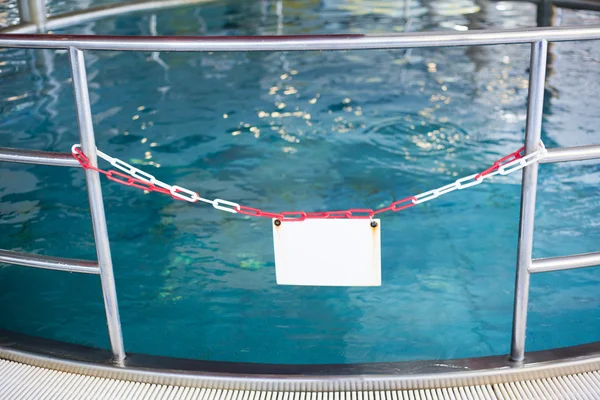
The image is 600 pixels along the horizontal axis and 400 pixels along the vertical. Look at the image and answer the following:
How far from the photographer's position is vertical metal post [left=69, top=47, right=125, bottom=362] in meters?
1.77

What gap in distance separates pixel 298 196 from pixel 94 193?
2.40 m

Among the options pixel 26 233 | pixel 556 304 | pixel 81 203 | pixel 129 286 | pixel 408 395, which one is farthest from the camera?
pixel 81 203

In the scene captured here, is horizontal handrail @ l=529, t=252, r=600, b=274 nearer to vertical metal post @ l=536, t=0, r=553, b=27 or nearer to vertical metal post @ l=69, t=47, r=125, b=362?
vertical metal post @ l=69, t=47, r=125, b=362

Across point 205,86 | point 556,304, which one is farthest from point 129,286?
point 205,86

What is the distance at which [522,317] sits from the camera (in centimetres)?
194

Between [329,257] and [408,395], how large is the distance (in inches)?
16.6

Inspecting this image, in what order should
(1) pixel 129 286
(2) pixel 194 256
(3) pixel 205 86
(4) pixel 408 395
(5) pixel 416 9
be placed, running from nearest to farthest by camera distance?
(4) pixel 408 395, (1) pixel 129 286, (2) pixel 194 256, (3) pixel 205 86, (5) pixel 416 9

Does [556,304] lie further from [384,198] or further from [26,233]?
[26,233]

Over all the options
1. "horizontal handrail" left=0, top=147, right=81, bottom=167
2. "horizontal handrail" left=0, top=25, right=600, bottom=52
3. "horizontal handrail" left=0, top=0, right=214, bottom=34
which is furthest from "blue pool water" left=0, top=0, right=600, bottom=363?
"horizontal handrail" left=0, top=25, right=600, bottom=52

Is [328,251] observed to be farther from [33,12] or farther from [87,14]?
[87,14]

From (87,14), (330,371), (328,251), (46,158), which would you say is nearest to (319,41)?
(328,251)

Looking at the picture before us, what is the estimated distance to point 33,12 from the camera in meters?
6.40

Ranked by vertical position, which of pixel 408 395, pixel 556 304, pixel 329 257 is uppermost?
pixel 329 257

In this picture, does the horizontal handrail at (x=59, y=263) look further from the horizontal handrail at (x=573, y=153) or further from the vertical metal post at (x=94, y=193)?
the horizontal handrail at (x=573, y=153)
